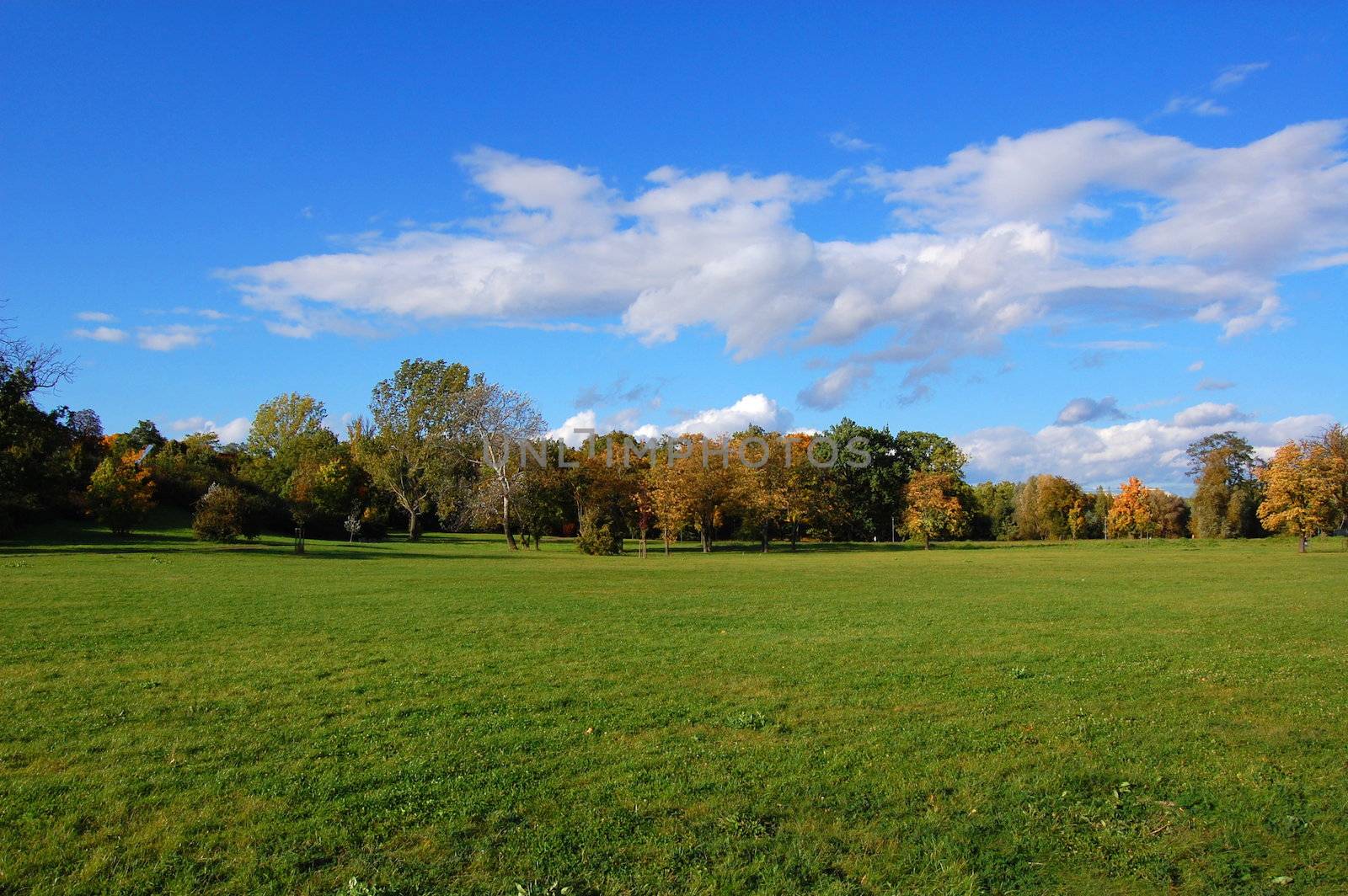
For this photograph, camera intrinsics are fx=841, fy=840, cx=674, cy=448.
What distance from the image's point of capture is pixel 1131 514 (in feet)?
390

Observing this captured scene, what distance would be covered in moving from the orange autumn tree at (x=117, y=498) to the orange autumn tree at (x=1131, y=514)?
380ft

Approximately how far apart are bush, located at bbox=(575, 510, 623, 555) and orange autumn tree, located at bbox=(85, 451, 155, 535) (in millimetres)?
31116

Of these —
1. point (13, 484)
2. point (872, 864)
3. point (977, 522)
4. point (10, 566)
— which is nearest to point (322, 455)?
point (13, 484)

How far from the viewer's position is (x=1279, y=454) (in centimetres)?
6266

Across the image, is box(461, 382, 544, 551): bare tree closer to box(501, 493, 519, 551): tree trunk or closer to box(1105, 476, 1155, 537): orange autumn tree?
box(501, 493, 519, 551): tree trunk

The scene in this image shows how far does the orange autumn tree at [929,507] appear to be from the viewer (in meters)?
80.4

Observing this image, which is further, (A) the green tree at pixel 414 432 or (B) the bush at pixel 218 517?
(A) the green tree at pixel 414 432

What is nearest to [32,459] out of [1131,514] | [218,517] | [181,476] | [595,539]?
[218,517]

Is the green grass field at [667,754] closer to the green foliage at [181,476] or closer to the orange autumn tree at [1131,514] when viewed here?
the green foliage at [181,476]

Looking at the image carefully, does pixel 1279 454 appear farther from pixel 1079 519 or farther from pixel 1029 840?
pixel 1029 840

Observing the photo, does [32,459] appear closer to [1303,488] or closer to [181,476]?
[181,476]

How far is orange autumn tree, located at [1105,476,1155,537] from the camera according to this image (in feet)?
385

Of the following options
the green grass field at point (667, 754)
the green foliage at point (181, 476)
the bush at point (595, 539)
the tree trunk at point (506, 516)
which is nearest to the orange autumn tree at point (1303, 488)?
the bush at point (595, 539)

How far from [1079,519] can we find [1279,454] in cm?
6103
